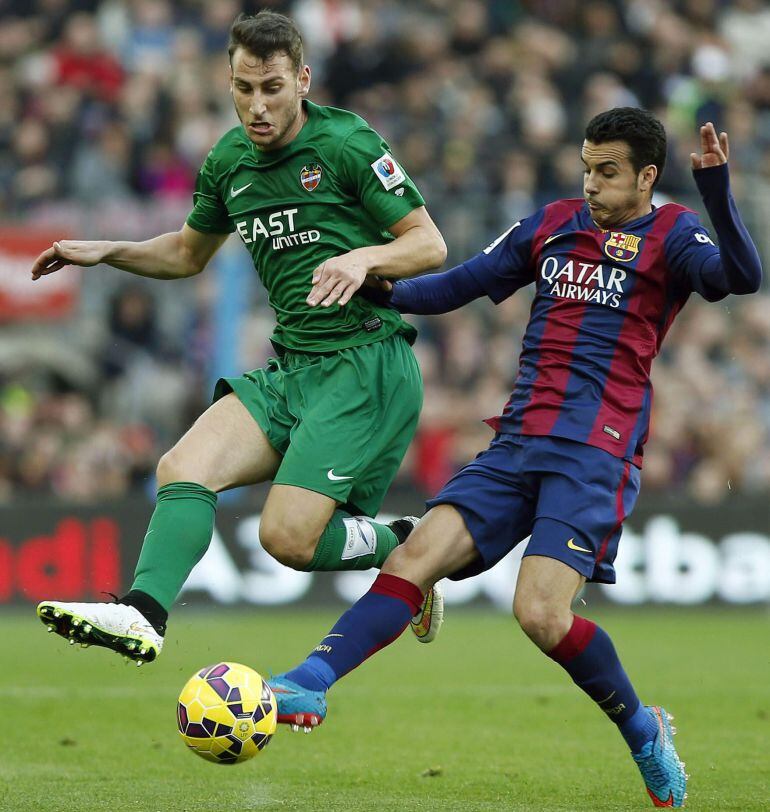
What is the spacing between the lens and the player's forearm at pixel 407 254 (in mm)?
5742

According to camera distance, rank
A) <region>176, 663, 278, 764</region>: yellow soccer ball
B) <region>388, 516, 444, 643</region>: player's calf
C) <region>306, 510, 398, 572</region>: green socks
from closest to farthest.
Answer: <region>176, 663, 278, 764</region>: yellow soccer ball < <region>306, 510, 398, 572</region>: green socks < <region>388, 516, 444, 643</region>: player's calf

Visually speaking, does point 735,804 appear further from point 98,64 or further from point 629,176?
point 98,64

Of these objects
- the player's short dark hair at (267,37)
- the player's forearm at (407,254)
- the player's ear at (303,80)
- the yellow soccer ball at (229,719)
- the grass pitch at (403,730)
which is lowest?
the grass pitch at (403,730)

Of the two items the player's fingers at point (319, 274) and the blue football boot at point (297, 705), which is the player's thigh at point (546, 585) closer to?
A: the blue football boot at point (297, 705)

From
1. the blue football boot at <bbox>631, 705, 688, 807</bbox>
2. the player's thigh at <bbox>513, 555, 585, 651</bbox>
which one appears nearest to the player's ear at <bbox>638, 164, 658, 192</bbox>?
the player's thigh at <bbox>513, 555, 585, 651</bbox>

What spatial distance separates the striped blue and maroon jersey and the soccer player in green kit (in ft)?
1.68

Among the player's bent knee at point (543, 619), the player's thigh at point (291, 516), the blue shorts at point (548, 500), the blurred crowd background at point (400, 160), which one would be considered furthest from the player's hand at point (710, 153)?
the blurred crowd background at point (400, 160)

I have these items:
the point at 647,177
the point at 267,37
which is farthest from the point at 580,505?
the point at 267,37

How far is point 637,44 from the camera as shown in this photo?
1803cm

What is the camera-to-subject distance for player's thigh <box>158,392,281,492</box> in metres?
5.84

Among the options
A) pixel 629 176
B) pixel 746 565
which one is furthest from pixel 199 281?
pixel 629 176

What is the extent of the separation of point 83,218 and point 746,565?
6.78 meters

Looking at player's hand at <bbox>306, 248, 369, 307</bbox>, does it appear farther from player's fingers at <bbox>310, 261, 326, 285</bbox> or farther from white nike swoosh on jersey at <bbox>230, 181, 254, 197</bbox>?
white nike swoosh on jersey at <bbox>230, 181, 254, 197</bbox>

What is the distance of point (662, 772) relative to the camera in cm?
582
